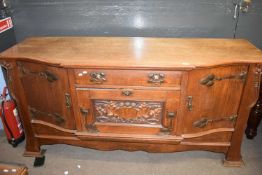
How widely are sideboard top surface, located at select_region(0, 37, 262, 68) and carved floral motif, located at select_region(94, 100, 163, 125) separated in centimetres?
29

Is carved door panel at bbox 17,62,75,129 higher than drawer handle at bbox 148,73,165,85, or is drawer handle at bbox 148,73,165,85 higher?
drawer handle at bbox 148,73,165,85

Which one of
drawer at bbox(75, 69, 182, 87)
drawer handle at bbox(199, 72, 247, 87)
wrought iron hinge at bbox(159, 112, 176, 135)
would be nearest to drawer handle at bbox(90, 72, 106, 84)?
drawer at bbox(75, 69, 182, 87)

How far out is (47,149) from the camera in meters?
1.89

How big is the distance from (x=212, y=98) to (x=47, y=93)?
1.08 metres

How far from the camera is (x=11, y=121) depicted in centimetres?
183

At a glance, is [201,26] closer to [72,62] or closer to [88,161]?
[72,62]

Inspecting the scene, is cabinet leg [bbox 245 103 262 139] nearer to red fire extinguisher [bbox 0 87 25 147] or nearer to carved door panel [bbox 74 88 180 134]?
carved door panel [bbox 74 88 180 134]

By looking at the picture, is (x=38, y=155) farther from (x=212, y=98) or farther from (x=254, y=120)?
(x=254, y=120)

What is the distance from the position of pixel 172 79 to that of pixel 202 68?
18 centimetres

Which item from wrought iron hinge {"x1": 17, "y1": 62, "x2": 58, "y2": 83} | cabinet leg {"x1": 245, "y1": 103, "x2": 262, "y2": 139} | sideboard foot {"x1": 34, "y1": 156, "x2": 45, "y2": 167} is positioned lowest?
sideboard foot {"x1": 34, "y1": 156, "x2": 45, "y2": 167}

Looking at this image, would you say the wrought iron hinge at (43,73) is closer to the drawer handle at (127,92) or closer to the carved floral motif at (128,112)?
the carved floral motif at (128,112)

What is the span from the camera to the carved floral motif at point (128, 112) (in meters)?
1.46

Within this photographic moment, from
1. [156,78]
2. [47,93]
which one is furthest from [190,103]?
[47,93]

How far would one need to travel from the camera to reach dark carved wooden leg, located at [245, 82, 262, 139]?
184 centimetres
